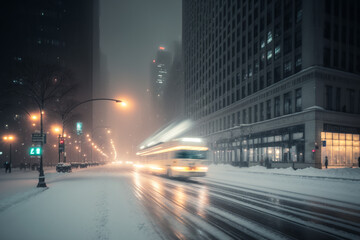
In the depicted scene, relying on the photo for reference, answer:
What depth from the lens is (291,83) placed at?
36625 mm

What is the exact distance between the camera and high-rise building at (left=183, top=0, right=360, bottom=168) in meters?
33.4

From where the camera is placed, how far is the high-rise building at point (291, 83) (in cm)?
3344

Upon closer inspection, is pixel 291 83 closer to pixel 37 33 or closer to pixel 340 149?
pixel 340 149

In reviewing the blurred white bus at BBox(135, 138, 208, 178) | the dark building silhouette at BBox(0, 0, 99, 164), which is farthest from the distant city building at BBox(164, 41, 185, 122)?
the blurred white bus at BBox(135, 138, 208, 178)

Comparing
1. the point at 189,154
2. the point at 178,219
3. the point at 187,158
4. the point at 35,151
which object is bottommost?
the point at 178,219

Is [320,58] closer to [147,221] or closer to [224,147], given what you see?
[224,147]

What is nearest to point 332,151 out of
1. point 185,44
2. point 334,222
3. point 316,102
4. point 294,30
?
point 316,102

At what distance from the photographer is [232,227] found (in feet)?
22.7

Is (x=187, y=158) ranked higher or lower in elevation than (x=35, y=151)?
lower

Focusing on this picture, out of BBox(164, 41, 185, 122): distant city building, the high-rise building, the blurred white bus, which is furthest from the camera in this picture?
BBox(164, 41, 185, 122): distant city building

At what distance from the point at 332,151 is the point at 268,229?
3239cm

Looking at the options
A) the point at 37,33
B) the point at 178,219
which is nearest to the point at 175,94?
the point at 37,33

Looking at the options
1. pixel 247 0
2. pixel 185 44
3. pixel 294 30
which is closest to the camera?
pixel 294 30

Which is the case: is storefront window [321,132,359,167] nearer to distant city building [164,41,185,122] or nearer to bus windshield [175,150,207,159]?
bus windshield [175,150,207,159]
